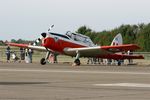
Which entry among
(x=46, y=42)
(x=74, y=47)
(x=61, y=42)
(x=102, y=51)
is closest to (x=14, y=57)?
(x=46, y=42)

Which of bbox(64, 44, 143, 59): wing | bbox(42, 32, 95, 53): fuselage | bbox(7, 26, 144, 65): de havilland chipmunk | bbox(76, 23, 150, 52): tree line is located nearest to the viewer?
bbox(64, 44, 143, 59): wing

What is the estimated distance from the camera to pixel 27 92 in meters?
15.2

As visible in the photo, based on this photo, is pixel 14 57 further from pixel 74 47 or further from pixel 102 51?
pixel 102 51

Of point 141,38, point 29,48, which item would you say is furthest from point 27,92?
point 141,38

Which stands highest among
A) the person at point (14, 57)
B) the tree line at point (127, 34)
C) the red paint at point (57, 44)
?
the tree line at point (127, 34)

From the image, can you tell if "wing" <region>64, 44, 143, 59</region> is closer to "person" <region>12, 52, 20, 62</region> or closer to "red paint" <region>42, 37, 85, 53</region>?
"red paint" <region>42, 37, 85, 53</region>

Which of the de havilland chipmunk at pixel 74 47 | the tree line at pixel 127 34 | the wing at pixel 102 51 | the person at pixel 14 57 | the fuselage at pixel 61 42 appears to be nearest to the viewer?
the wing at pixel 102 51

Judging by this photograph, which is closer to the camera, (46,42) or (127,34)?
(46,42)

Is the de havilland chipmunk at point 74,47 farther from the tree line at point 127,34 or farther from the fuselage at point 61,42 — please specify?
the tree line at point 127,34

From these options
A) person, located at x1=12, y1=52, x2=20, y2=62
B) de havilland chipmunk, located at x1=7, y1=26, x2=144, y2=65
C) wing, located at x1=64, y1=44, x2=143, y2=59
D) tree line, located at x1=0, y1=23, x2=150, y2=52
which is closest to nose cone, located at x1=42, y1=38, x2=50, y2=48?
de havilland chipmunk, located at x1=7, y1=26, x2=144, y2=65

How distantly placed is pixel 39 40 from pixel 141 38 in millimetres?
27709

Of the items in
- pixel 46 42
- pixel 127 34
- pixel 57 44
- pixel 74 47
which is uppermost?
pixel 127 34

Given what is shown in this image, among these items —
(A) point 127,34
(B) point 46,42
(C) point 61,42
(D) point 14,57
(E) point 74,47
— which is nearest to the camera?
(B) point 46,42

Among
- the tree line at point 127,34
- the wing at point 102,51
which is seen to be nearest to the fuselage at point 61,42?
the wing at point 102,51
